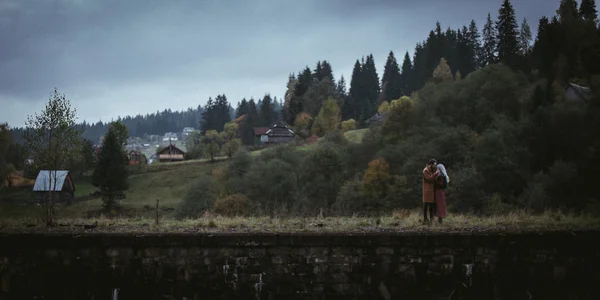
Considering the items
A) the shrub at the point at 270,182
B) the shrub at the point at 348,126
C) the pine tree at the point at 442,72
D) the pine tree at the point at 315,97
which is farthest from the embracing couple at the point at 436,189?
the pine tree at the point at 315,97

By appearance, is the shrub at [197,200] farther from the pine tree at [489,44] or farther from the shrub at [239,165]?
the pine tree at [489,44]

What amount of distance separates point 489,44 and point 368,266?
101 m

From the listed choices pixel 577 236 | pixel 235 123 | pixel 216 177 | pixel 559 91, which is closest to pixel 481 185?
pixel 559 91

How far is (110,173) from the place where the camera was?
71688mm

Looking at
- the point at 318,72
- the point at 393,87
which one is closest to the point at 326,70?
the point at 318,72

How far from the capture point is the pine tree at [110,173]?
71000 mm

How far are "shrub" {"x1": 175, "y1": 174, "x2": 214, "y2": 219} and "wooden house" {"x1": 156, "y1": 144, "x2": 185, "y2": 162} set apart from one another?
7376 centimetres

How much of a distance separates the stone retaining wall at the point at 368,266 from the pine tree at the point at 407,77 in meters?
115

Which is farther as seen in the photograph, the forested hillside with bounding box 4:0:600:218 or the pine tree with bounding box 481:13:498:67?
the pine tree with bounding box 481:13:498:67

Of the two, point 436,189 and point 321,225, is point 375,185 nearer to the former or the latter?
point 436,189

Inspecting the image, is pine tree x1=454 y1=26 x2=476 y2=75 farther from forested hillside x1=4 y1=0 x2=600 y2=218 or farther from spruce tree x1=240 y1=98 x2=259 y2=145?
spruce tree x1=240 y1=98 x2=259 y2=145

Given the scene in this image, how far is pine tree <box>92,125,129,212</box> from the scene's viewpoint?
71.0 metres

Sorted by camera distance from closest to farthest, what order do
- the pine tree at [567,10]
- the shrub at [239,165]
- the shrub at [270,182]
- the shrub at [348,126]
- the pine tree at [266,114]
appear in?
the shrub at [270,182], the shrub at [239,165], the pine tree at [567,10], the shrub at [348,126], the pine tree at [266,114]

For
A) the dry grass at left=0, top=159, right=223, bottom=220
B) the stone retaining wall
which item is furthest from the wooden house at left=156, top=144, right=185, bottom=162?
the stone retaining wall
